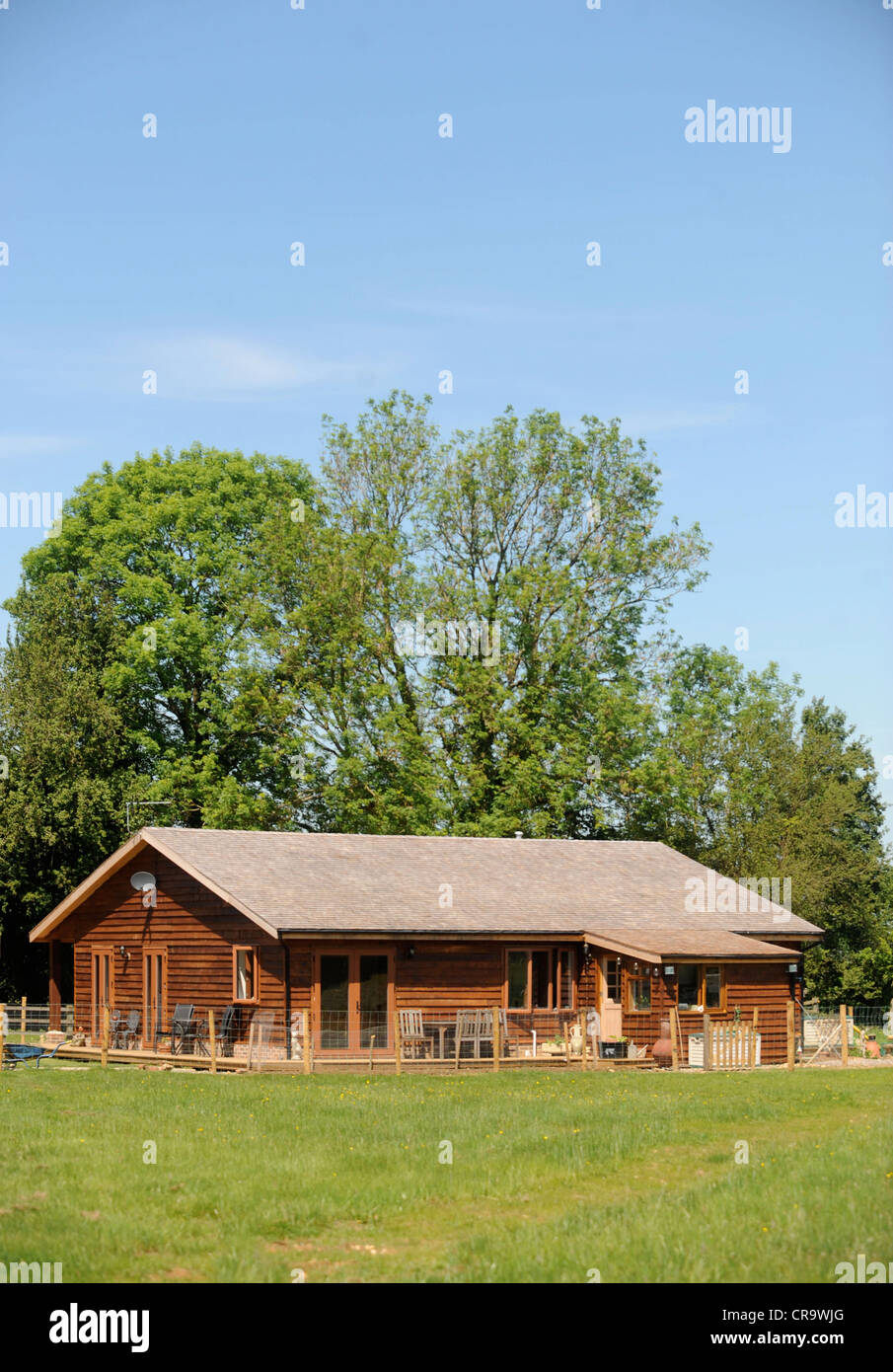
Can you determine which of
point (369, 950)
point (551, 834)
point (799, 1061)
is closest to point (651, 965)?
point (799, 1061)

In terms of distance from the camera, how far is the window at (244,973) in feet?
110

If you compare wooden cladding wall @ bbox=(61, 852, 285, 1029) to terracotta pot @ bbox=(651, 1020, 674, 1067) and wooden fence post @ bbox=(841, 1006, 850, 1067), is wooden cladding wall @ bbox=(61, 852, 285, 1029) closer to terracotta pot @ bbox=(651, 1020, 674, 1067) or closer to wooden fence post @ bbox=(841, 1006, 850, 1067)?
terracotta pot @ bbox=(651, 1020, 674, 1067)

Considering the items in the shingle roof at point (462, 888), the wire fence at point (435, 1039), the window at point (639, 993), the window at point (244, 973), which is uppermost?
the shingle roof at point (462, 888)

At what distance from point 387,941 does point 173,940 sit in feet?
17.6

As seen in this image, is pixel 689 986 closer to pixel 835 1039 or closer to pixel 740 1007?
pixel 740 1007

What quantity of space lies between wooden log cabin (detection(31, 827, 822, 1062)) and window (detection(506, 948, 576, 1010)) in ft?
0.13

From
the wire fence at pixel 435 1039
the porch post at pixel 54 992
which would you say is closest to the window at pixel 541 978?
the wire fence at pixel 435 1039

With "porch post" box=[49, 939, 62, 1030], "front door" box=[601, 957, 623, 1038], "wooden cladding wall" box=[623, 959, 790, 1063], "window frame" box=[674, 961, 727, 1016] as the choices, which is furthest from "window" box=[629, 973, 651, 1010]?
"porch post" box=[49, 939, 62, 1030]

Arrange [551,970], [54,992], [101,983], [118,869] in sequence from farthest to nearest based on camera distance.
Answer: [54,992]
[101,983]
[118,869]
[551,970]

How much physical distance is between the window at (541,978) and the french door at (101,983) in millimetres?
9718

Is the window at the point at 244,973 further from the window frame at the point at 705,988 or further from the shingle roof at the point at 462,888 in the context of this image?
the window frame at the point at 705,988

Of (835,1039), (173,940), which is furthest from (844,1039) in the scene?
Answer: (173,940)

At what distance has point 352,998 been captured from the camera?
33.4 meters

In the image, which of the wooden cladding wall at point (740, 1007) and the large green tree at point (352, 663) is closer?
the wooden cladding wall at point (740, 1007)
